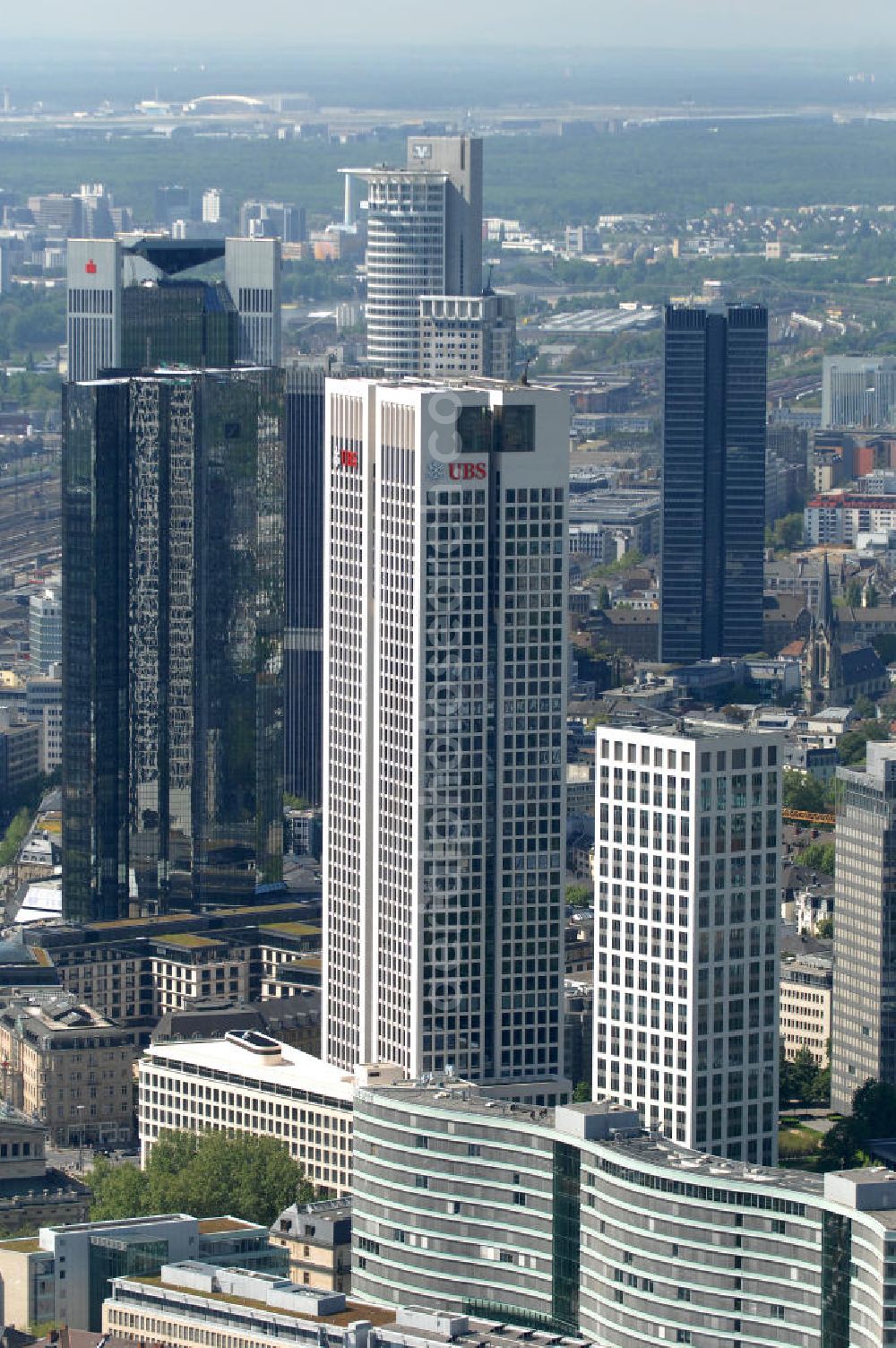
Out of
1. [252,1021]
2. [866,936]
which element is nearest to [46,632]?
[252,1021]

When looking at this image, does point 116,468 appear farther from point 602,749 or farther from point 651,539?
point 651,539

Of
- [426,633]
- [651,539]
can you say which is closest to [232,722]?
[426,633]

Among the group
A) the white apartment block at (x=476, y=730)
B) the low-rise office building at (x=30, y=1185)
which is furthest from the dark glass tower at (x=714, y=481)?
the white apartment block at (x=476, y=730)

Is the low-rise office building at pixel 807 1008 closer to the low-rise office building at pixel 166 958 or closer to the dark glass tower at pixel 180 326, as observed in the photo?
the low-rise office building at pixel 166 958

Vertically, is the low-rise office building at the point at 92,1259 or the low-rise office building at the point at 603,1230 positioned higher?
the low-rise office building at the point at 603,1230

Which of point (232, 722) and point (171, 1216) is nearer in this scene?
point (171, 1216)
